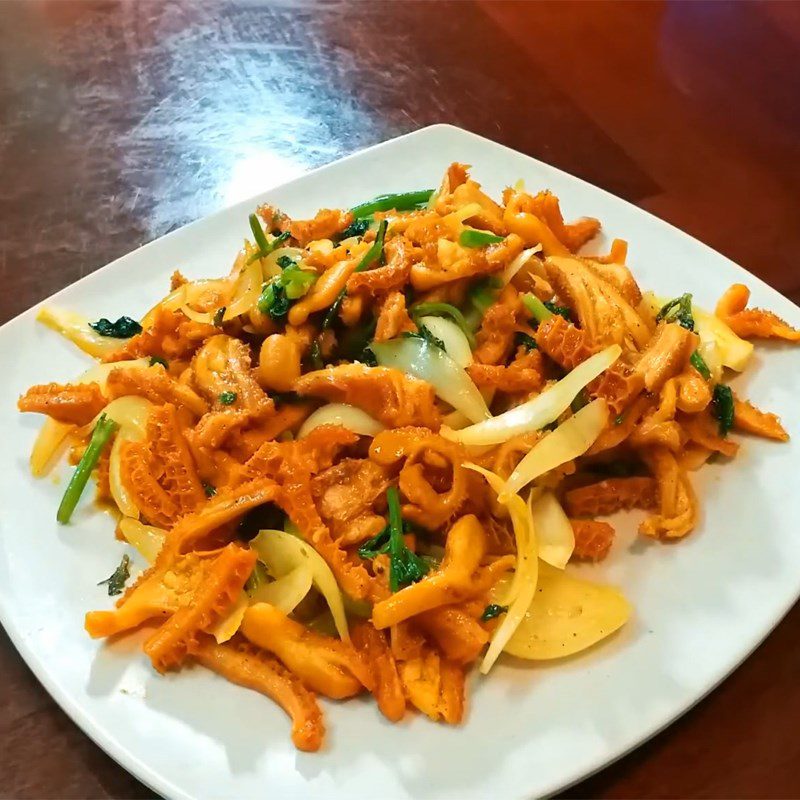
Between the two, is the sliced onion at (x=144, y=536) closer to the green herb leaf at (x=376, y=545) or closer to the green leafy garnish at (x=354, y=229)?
the green herb leaf at (x=376, y=545)

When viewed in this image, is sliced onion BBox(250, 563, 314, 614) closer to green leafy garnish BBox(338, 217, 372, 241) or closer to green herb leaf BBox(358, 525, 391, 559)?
green herb leaf BBox(358, 525, 391, 559)

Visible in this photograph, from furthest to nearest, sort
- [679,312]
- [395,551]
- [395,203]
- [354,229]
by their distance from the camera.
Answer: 1. [395,203]
2. [354,229]
3. [679,312]
4. [395,551]

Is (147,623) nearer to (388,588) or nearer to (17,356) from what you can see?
(388,588)

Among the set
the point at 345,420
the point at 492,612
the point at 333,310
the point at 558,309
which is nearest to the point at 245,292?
the point at 333,310

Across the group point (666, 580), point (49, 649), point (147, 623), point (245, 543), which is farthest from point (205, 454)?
point (666, 580)

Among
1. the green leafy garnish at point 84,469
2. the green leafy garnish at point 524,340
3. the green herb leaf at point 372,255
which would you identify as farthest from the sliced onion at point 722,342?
the green leafy garnish at point 84,469

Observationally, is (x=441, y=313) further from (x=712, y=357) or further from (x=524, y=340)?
(x=712, y=357)
